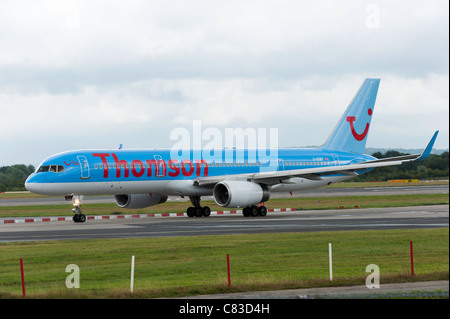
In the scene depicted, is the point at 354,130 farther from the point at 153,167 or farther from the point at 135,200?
the point at 135,200

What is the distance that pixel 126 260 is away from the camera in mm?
29984

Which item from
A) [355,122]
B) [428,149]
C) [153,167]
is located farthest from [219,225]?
[355,122]

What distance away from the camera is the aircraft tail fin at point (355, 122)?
212 ft

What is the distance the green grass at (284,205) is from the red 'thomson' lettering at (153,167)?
364 inches

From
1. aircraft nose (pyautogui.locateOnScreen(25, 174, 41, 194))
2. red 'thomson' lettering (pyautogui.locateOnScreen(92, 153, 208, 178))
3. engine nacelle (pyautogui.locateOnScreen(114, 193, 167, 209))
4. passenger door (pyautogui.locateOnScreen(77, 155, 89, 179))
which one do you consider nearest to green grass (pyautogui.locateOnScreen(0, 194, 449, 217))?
engine nacelle (pyautogui.locateOnScreen(114, 193, 167, 209))

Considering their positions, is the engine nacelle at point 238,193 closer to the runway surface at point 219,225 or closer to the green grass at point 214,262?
the runway surface at point 219,225

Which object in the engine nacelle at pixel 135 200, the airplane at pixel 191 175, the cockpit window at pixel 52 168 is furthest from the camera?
the engine nacelle at pixel 135 200

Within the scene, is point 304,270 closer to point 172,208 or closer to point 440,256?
point 440,256

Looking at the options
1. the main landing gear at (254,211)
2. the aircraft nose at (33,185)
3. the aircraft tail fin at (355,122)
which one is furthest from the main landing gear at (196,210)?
the aircraft tail fin at (355,122)

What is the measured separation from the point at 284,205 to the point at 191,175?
681 inches

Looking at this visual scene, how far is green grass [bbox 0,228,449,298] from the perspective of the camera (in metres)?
22.6
